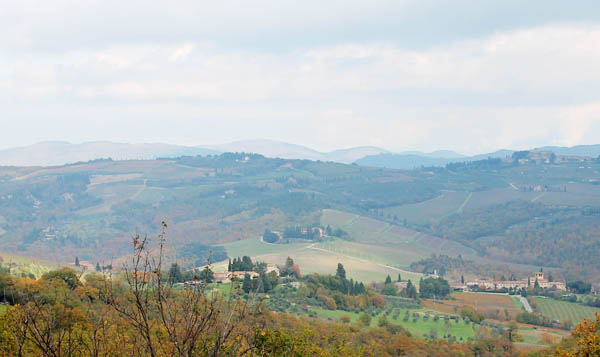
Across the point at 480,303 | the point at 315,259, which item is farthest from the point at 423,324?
the point at 315,259

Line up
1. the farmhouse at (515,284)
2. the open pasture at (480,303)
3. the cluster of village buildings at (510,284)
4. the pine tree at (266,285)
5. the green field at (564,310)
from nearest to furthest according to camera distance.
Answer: the pine tree at (266,285)
the green field at (564,310)
the open pasture at (480,303)
the cluster of village buildings at (510,284)
the farmhouse at (515,284)

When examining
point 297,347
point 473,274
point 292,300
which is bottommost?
point 473,274

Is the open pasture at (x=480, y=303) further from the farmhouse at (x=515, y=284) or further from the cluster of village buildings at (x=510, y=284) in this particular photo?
the farmhouse at (x=515, y=284)

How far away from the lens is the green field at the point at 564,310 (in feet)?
317

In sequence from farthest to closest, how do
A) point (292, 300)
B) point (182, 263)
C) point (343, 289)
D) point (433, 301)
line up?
1. point (182, 263)
2. point (433, 301)
3. point (343, 289)
4. point (292, 300)

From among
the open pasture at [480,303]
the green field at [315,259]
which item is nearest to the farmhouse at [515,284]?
the open pasture at [480,303]

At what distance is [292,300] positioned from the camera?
279 ft

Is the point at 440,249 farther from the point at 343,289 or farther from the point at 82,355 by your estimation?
the point at 82,355

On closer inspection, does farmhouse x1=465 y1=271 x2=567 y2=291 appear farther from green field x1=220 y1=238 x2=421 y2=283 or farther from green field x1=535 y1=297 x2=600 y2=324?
green field x1=220 y1=238 x2=421 y2=283

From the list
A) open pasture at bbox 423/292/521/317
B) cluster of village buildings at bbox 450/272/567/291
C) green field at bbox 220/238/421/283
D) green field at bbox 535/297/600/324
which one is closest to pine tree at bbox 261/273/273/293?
open pasture at bbox 423/292/521/317

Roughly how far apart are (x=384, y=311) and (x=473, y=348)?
30883 millimetres

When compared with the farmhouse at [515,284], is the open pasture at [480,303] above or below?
above

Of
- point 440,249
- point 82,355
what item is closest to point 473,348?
point 82,355

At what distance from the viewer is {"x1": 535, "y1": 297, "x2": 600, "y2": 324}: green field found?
9650cm
